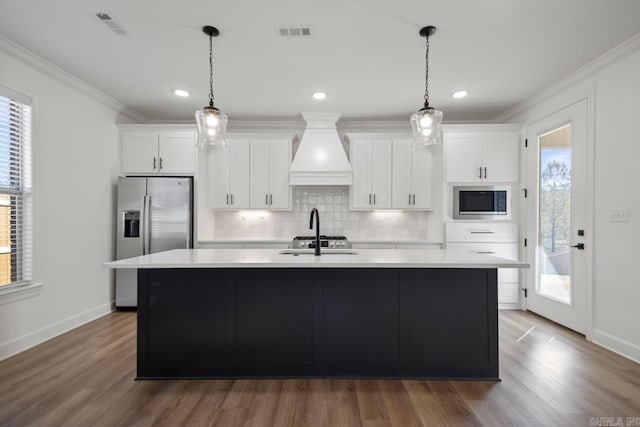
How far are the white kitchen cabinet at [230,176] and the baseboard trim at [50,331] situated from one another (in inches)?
70.8

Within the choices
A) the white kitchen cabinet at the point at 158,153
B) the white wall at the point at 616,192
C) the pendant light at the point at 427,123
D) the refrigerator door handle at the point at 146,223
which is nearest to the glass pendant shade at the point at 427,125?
the pendant light at the point at 427,123

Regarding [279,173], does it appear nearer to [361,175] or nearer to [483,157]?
[361,175]

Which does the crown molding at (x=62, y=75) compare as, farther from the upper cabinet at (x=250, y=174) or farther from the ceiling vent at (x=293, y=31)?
the ceiling vent at (x=293, y=31)

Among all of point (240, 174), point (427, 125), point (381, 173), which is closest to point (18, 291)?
point (240, 174)

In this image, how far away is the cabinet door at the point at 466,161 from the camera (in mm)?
4164

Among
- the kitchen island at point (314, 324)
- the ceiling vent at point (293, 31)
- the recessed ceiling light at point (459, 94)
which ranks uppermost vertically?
the ceiling vent at point (293, 31)

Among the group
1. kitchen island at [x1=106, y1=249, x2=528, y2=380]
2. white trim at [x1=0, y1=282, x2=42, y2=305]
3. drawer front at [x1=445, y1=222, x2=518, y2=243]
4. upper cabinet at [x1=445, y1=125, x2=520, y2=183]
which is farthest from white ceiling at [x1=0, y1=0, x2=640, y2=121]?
white trim at [x1=0, y1=282, x2=42, y2=305]

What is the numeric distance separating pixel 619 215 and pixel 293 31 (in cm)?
314

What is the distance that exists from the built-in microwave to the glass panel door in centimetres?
40

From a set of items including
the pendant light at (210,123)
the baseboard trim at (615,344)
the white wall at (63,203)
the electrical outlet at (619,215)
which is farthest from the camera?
the white wall at (63,203)

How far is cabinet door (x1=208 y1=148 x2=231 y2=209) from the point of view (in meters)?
4.47

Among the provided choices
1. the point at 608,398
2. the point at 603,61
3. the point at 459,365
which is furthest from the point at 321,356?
the point at 603,61

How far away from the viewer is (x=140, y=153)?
4223 mm

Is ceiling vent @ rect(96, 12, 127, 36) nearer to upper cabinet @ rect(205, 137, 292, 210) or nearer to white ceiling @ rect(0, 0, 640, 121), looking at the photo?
white ceiling @ rect(0, 0, 640, 121)
